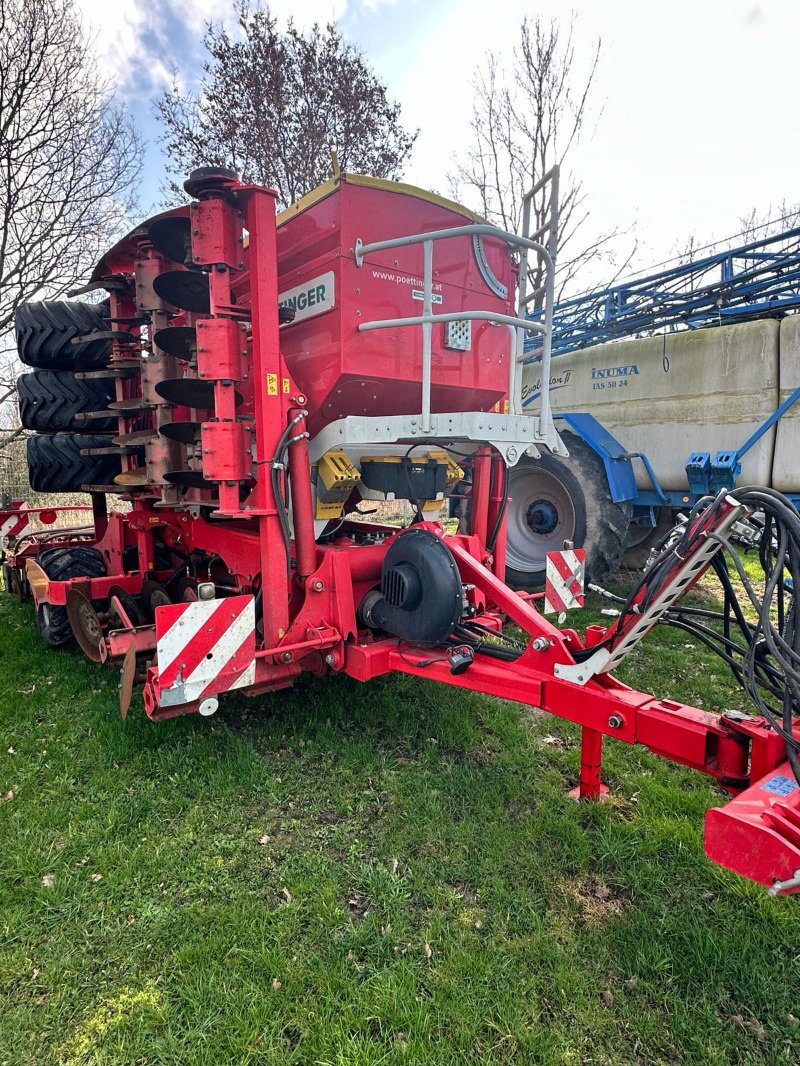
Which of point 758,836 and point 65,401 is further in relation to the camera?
point 65,401

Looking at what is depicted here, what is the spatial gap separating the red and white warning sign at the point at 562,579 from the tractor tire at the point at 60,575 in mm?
3722

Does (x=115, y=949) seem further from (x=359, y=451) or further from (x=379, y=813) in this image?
(x=359, y=451)

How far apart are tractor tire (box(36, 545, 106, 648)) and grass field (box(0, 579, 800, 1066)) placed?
142 cm

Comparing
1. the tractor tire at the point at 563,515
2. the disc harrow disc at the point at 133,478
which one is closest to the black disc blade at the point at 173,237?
the disc harrow disc at the point at 133,478

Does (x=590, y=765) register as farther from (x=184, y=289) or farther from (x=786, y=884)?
(x=184, y=289)

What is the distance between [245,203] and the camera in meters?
3.22

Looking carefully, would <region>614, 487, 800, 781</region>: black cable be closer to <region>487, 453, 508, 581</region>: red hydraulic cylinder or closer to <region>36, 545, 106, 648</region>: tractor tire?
<region>487, 453, 508, 581</region>: red hydraulic cylinder

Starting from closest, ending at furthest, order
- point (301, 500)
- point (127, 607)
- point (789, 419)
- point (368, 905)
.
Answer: point (368, 905) → point (301, 500) → point (127, 607) → point (789, 419)

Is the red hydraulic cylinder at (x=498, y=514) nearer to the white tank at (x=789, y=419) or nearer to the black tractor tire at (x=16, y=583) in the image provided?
the white tank at (x=789, y=419)

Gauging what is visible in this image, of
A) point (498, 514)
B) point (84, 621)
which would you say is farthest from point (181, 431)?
point (498, 514)

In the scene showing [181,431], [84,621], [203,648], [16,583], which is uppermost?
[181,431]

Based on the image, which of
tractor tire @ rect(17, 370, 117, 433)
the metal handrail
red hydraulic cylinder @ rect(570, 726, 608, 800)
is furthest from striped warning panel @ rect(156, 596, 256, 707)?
tractor tire @ rect(17, 370, 117, 433)

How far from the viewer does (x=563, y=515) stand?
636 centimetres

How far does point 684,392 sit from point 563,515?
1.66 metres
